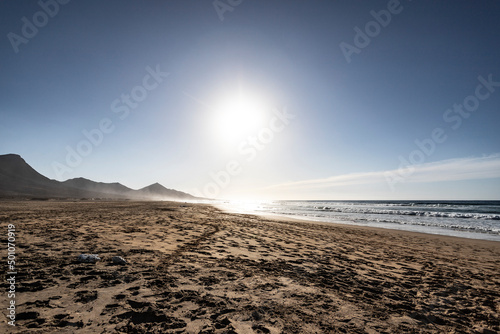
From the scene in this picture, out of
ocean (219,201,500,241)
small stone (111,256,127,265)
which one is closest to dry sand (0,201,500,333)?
small stone (111,256,127,265)

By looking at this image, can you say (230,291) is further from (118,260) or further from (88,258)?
(88,258)

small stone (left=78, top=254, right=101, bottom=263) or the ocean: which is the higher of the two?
the ocean

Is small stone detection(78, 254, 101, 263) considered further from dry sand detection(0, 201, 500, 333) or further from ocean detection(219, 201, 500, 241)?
ocean detection(219, 201, 500, 241)

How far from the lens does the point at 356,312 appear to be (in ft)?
11.7

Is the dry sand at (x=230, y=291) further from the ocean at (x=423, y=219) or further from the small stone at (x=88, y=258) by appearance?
the ocean at (x=423, y=219)

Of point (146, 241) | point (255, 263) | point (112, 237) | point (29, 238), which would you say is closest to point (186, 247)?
point (146, 241)

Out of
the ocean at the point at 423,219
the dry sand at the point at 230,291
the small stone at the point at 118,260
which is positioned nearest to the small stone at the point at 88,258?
the dry sand at the point at 230,291

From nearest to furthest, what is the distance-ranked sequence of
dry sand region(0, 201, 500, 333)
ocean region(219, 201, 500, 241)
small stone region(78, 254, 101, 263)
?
dry sand region(0, 201, 500, 333)
small stone region(78, 254, 101, 263)
ocean region(219, 201, 500, 241)

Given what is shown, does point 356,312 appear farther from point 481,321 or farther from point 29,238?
point 29,238

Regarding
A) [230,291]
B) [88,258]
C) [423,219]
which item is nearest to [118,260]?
[88,258]

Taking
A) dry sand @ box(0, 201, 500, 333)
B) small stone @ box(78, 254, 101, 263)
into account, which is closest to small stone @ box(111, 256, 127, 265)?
dry sand @ box(0, 201, 500, 333)

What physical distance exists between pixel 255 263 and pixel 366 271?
3.18 meters

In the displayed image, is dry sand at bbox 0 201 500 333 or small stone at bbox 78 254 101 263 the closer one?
dry sand at bbox 0 201 500 333

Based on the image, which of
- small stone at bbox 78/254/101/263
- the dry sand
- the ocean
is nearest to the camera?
the dry sand
